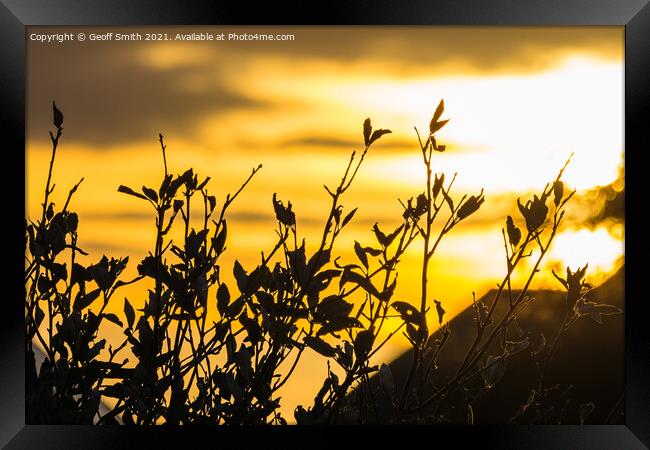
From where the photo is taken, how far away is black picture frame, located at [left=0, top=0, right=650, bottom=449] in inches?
45.6

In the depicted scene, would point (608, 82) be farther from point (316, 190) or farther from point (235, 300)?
point (235, 300)

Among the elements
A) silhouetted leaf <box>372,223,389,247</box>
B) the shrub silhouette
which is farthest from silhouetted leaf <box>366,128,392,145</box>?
silhouetted leaf <box>372,223,389,247</box>

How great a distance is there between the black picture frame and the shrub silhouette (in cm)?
5

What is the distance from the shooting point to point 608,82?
47.6 inches

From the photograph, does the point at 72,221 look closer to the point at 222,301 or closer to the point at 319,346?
the point at 222,301

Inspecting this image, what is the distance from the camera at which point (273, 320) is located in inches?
42.4

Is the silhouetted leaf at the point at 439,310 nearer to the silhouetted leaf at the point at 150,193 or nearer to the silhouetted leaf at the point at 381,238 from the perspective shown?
the silhouetted leaf at the point at 381,238

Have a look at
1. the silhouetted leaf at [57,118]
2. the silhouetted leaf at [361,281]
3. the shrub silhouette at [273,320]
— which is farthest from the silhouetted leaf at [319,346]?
the silhouetted leaf at [57,118]

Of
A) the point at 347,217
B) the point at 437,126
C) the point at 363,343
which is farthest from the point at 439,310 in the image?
the point at 437,126
